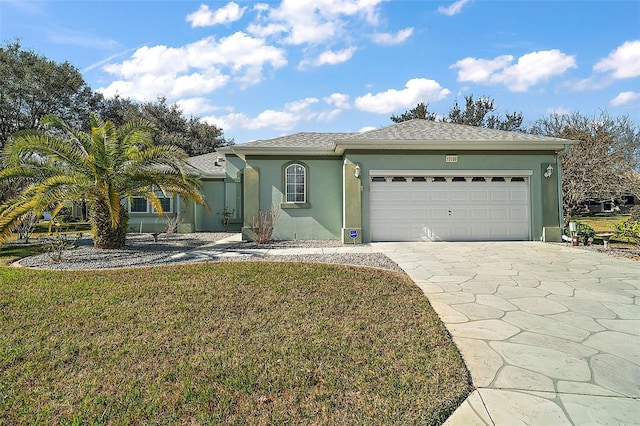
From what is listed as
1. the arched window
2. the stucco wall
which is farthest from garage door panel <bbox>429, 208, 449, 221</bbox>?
the arched window

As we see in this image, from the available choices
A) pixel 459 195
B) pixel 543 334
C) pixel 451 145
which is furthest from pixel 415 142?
pixel 543 334

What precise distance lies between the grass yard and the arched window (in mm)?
6915

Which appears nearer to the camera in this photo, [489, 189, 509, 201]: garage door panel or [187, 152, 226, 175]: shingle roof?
→ [489, 189, 509, 201]: garage door panel

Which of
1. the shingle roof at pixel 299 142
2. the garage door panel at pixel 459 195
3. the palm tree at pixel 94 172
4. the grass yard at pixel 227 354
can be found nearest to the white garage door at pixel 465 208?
the garage door panel at pixel 459 195

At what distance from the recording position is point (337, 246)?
1091 centimetres

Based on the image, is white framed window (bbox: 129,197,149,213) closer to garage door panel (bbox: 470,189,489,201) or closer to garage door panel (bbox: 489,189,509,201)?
garage door panel (bbox: 470,189,489,201)

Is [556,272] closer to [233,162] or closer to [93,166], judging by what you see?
[93,166]

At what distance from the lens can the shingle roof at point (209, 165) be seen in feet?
56.9

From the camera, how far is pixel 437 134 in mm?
12375

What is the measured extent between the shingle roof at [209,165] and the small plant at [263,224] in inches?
237

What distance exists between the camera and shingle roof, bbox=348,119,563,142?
11.7 metres

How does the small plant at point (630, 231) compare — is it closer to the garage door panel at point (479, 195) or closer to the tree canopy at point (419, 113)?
the garage door panel at point (479, 195)

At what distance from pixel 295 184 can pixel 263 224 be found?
86.3 inches

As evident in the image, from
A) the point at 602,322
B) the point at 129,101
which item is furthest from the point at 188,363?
the point at 129,101
